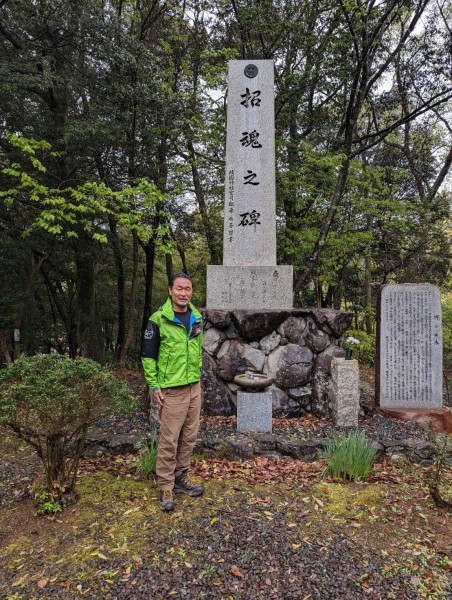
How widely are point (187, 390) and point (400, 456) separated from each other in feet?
7.56

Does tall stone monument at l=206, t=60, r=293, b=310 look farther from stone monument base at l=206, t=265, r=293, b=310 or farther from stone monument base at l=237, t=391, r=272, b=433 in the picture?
stone monument base at l=237, t=391, r=272, b=433

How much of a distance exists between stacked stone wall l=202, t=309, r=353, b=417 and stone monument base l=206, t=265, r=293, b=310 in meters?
0.26

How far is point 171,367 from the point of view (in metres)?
2.73

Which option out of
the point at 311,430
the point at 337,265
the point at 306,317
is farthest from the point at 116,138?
the point at 311,430

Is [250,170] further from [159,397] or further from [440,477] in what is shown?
[440,477]

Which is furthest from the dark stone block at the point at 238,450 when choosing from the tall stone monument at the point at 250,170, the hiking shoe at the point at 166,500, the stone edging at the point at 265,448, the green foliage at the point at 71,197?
the green foliage at the point at 71,197

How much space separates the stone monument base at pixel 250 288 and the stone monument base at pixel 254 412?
138cm

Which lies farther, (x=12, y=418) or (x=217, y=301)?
(x=217, y=301)

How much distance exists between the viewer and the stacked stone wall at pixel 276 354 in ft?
15.4

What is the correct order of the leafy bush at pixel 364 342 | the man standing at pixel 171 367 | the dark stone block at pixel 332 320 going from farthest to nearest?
1. the leafy bush at pixel 364 342
2. the dark stone block at pixel 332 320
3. the man standing at pixel 171 367

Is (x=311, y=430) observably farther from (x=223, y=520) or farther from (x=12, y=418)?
(x=12, y=418)

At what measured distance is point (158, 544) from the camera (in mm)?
2322

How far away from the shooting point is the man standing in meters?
2.72

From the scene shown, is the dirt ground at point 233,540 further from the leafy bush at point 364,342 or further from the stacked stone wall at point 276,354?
the leafy bush at point 364,342
